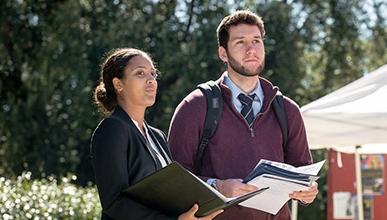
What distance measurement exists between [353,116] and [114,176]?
9.54 ft

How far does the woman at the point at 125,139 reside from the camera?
311 cm

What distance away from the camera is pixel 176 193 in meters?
3.08

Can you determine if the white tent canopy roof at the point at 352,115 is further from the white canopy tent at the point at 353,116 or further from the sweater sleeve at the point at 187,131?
the sweater sleeve at the point at 187,131

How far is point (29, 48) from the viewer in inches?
547

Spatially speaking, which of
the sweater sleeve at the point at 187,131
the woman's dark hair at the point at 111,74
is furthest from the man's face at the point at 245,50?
the woman's dark hair at the point at 111,74

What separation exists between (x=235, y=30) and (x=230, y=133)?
469mm

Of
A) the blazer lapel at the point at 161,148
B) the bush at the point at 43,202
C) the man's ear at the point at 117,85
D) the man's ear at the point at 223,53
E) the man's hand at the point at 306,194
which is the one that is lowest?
the bush at the point at 43,202

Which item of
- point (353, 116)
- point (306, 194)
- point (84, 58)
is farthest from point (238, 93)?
point (84, 58)

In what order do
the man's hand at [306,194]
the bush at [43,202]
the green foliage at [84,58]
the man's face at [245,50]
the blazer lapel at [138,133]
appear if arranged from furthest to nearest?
the green foliage at [84,58] < the bush at [43,202] < the man's face at [245,50] < the man's hand at [306,194] < the blazer lapel at [138,133]

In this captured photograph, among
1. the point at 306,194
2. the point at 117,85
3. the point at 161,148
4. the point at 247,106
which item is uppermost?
the point at 117,85

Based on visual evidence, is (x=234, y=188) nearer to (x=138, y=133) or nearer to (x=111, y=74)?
(x=138, y=133)

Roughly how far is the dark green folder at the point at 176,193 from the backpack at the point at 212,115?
0.62 metres

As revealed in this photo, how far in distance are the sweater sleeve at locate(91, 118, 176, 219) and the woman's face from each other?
24 cm

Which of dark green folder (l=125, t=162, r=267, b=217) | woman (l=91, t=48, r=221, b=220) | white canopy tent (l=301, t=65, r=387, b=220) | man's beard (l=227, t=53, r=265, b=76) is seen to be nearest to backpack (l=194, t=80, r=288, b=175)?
man's beard (l=227, t=53, r=265, b=76)
